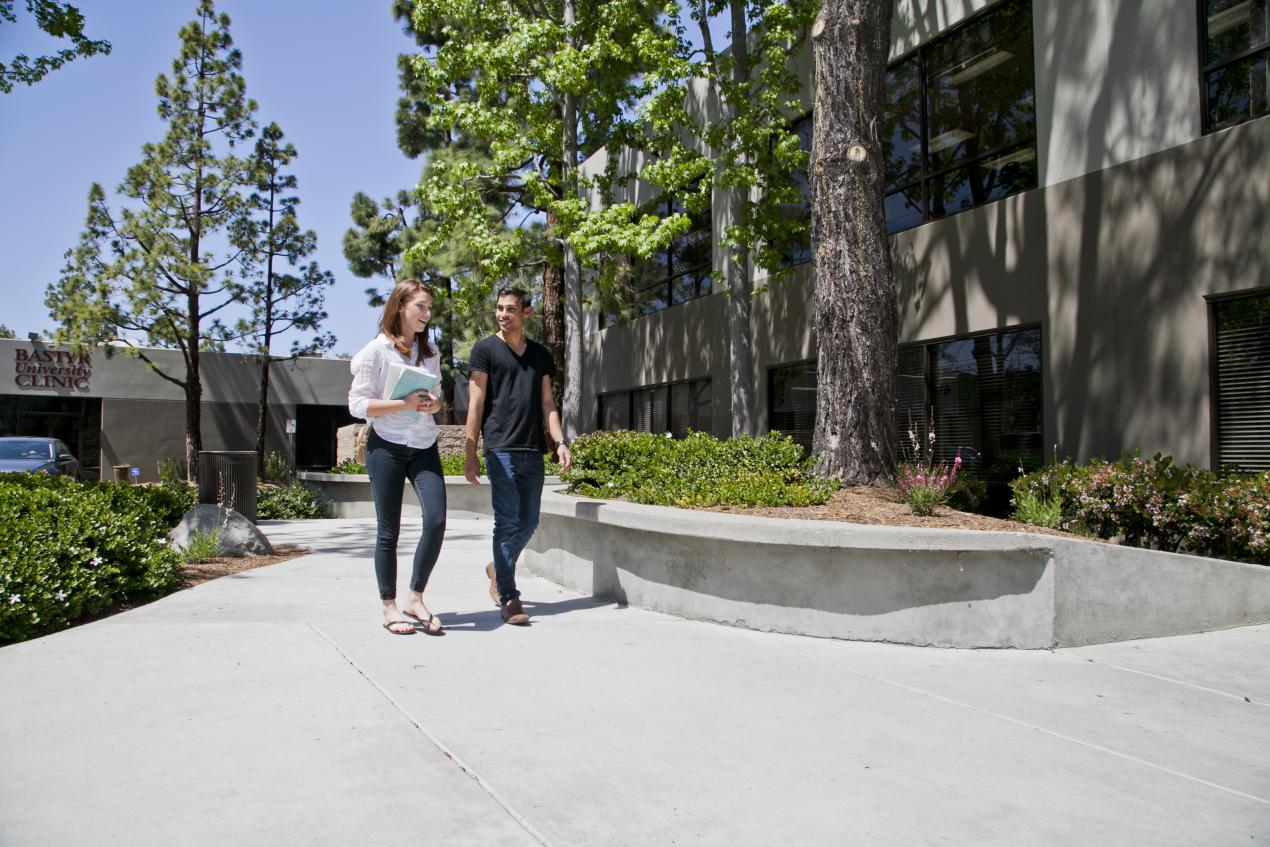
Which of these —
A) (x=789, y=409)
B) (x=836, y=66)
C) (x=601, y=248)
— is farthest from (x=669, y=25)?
(x=836, y=66)

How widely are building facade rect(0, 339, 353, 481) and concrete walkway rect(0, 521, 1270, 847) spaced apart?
25828mm

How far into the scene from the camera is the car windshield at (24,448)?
1830cm

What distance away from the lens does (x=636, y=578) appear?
20.7 feet

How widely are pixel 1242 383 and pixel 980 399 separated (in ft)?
9.82

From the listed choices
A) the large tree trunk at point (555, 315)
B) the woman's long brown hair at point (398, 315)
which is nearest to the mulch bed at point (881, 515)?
the woman's long brown hair at point (398, 315)

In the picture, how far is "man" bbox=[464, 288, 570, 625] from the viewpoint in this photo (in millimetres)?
5648

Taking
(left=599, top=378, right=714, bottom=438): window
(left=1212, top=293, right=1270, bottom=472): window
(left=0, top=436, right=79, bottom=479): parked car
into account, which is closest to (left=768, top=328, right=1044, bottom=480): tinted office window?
(left=1212, top=293, right=1270, bottom=472): window

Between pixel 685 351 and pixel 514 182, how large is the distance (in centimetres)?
666

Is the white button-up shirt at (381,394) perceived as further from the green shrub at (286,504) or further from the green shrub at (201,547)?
the green shrub at (286,504)

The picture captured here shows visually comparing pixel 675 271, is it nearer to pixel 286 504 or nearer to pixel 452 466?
pixel 452 466

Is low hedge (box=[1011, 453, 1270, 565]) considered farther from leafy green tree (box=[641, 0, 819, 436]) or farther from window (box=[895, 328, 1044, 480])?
leafy green tree (box=[641, 0, 819, 436])

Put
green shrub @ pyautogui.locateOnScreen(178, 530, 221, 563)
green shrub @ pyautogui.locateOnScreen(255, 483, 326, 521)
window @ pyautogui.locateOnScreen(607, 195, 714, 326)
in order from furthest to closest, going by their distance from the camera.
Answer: green shrub @ pyautogui.locateOnScreen(255, 483, 326, 521) < window @ pyautogui.locateOnScreen(607, 195, 714, 326) < green shrub @ pyautogui.locateOnScreen(178, 530, 221, 563)

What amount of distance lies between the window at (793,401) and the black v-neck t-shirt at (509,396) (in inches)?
322

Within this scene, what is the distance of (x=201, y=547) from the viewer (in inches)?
342
